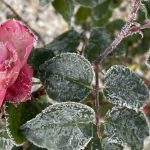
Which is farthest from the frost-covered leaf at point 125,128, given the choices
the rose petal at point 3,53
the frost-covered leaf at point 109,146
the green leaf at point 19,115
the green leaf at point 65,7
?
the green leaf at point 65,7

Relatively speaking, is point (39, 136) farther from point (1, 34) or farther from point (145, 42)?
point (145, 42)

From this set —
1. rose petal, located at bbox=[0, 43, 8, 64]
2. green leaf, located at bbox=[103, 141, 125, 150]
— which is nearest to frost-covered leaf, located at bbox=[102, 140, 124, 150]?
green leaf, located at bbox=[103, 141, 125, 150]

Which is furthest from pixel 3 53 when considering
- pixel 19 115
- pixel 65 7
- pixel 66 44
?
pixel 65 7

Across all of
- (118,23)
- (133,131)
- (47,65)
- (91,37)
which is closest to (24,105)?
(47,65)

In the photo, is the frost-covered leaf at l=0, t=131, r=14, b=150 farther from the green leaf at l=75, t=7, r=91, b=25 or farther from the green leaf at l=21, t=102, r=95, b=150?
the green leaf at l=75, t=7, r=91, b=25

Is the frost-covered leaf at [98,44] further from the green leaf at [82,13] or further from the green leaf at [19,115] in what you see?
the green leaf at [82,13]

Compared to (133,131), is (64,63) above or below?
above
